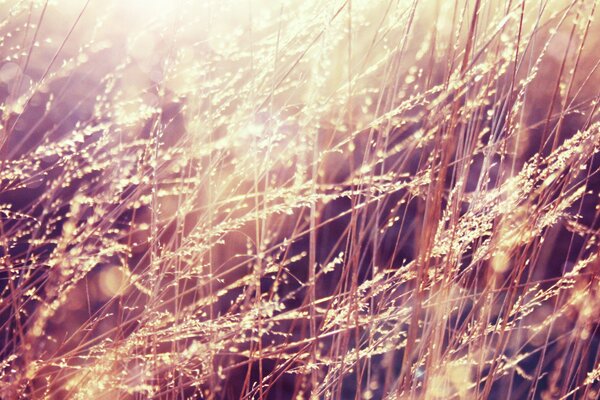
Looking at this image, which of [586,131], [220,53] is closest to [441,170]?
[586,131]

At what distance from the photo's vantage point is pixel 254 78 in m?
0.92

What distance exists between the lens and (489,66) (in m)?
0.87

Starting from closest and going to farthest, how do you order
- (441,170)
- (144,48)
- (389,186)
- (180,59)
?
(441,170) < (389,186) < (180,59) < (144,48)

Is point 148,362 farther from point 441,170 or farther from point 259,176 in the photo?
point 441,170

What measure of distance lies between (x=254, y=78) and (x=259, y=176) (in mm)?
147

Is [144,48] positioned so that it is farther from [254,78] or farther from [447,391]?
[447,391]

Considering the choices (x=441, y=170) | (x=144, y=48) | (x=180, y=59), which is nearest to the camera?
(x=441, y=170)

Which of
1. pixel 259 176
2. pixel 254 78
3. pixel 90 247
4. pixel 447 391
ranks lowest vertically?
pixel 447 391

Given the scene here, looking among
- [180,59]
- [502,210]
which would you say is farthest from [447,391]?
[180,59]

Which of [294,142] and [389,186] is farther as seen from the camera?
[294,142]

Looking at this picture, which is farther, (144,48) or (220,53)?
(144,48)

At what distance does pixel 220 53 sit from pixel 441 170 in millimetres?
397

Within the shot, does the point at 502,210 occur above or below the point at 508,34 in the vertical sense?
below

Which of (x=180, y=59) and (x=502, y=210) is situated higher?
(x=180, y=59)
